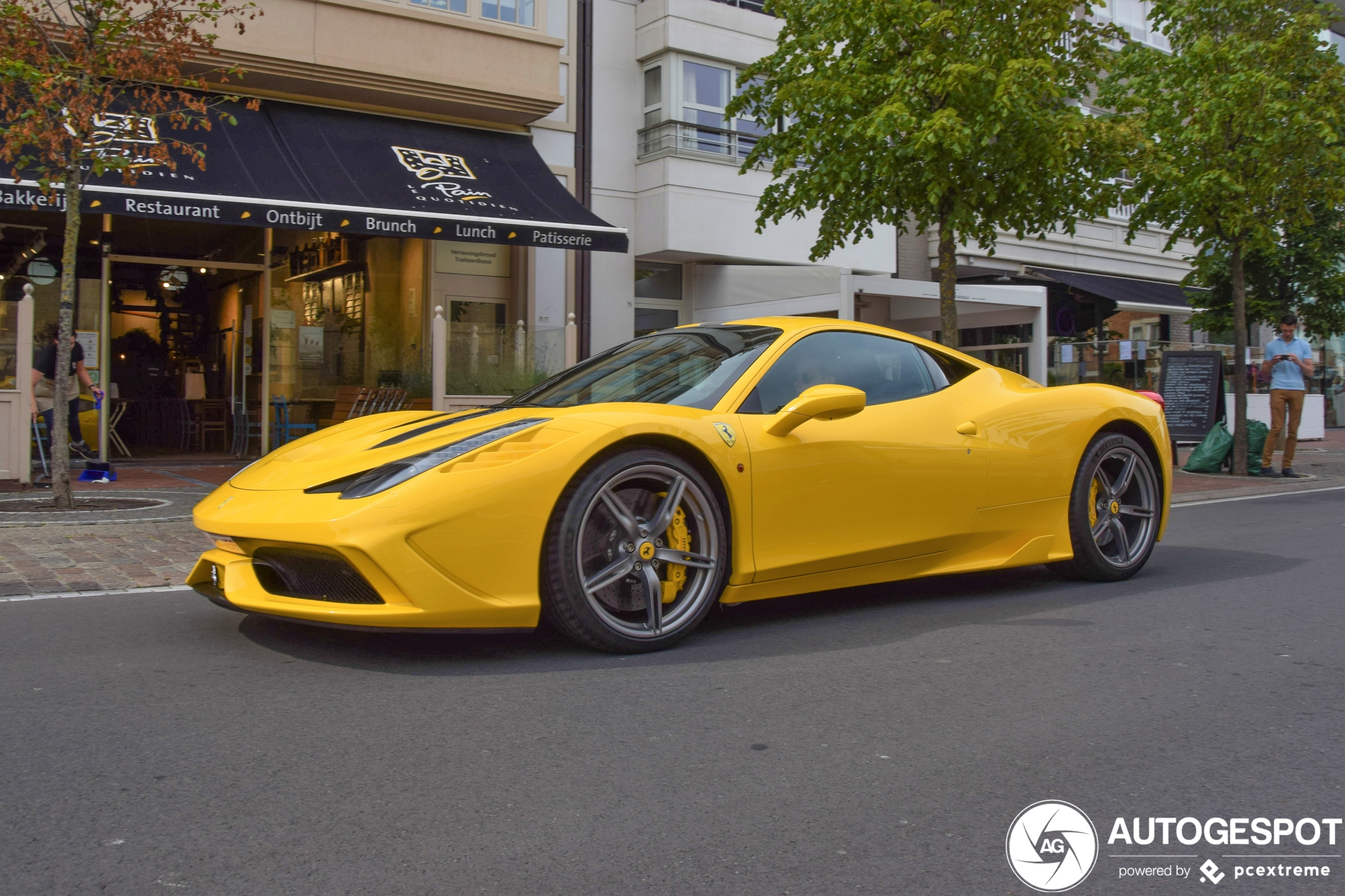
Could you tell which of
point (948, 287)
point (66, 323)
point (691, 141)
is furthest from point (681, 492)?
point (691, 141)

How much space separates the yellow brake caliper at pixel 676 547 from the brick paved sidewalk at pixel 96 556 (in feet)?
9.48

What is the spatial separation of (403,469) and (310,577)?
1.52 feet

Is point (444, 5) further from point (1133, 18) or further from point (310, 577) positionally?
point (1133, 18)

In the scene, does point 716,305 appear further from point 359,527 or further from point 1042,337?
point 359,527

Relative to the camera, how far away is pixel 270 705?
3553mm

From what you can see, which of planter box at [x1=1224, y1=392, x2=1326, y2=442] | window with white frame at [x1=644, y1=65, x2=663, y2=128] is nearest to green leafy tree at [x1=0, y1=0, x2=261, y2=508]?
window with white frame at [x1=644, y1=65, x2=663, y2=128]

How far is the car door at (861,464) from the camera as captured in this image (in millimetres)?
4625

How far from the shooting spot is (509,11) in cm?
1538

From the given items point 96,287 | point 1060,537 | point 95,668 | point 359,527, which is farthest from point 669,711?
point 96,287

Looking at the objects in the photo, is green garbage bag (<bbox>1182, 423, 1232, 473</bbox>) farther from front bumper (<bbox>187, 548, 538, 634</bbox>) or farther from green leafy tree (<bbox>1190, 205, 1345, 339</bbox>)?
front bumper (<bbox>187, 548, 538, 634</bbox>)

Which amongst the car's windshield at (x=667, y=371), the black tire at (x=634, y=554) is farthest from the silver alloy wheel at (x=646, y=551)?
the car's windshield at (x=667, y=371)

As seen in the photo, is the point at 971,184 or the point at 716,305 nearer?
the point at 971,184

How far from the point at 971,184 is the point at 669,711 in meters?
9.59

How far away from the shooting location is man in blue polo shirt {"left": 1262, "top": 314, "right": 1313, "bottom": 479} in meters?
13.6
